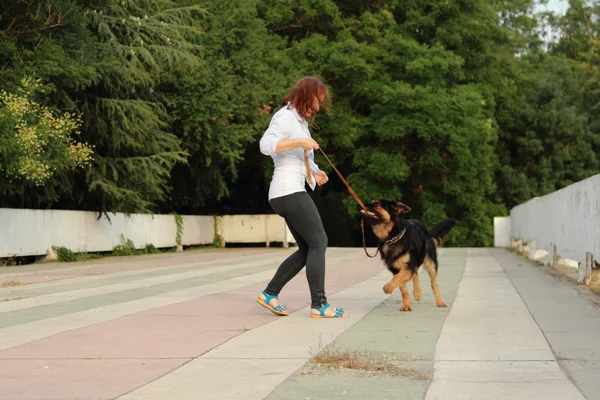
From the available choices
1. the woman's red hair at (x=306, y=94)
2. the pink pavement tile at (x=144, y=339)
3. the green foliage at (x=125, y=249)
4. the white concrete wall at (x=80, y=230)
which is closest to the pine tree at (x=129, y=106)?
the white concrete wall at (x=80, y=230)

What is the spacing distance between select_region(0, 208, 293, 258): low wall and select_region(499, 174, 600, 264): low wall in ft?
37.8

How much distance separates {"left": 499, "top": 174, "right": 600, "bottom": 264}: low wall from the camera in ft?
45.1

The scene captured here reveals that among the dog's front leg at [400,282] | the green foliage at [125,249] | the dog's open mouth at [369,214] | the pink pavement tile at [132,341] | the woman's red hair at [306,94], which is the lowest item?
the pink pavement tile at [132,341]

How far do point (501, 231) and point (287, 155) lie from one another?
32.1m

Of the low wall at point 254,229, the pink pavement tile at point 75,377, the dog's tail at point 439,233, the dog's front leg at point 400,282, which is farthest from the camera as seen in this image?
the low wall at point 254,229

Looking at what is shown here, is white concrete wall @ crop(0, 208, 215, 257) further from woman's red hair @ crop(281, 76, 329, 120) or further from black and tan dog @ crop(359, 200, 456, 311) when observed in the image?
woman's red hair @ crop(281, 76, 329, 120)

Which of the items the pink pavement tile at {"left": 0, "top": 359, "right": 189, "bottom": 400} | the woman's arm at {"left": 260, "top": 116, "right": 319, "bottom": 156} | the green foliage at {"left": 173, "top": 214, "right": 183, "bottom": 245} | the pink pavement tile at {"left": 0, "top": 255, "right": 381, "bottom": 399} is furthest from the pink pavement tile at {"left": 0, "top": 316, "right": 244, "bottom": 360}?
the green foliage at {"left": 173, "top": 214, "right": 183, "bottom": 245}

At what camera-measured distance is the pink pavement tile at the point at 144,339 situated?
252 inches

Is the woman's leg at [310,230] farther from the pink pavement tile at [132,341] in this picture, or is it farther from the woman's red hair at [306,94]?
the pink pavement tile at [132,341]

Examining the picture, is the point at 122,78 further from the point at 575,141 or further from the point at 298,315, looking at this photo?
the point at 575,141

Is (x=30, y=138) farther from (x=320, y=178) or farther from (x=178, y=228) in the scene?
(x=178, y=228)

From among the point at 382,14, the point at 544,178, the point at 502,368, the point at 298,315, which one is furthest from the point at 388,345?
the point at 544,178

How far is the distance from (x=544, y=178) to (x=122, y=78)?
108ft

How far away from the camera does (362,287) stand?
47.6 ft
